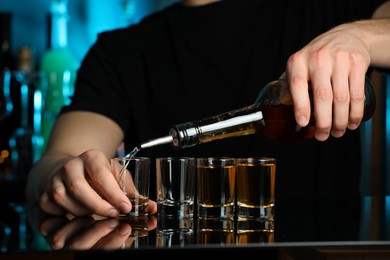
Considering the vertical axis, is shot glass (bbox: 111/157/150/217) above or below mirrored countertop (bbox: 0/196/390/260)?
above

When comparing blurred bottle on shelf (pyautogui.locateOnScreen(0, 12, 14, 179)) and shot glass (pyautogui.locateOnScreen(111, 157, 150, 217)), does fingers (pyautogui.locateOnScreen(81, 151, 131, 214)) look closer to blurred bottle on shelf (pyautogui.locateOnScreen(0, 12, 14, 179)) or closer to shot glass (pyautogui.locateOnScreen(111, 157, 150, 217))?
shot glass (pyautogui.locateOnScreen(111, 157, 150, 217))

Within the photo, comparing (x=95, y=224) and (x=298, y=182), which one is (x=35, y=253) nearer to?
(x=95, y=224)

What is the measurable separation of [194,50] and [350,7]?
435mm

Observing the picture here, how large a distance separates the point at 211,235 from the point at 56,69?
1779 mm

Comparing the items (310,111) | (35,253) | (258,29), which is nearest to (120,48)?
(258,29)

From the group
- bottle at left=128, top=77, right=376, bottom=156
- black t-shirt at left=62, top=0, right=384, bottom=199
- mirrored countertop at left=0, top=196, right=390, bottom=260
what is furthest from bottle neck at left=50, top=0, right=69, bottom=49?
bottle at left=128, top=77, right=376, bottom=156

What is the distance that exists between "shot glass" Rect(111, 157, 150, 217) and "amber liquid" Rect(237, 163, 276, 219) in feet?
0.47

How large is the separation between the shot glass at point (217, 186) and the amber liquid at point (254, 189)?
0.6 inches

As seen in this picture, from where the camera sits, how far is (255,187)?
3.20 ft

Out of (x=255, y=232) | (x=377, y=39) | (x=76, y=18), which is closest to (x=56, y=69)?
(x=76, y=18)

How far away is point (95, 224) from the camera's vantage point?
0.96 metres

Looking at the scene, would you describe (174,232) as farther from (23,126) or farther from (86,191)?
(23,126)

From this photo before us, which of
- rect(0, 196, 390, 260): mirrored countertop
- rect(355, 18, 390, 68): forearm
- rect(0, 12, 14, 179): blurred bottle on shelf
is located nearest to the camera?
rect(0, 196, 390, 260): mirrored countertop

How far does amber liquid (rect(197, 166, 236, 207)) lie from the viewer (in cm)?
98
